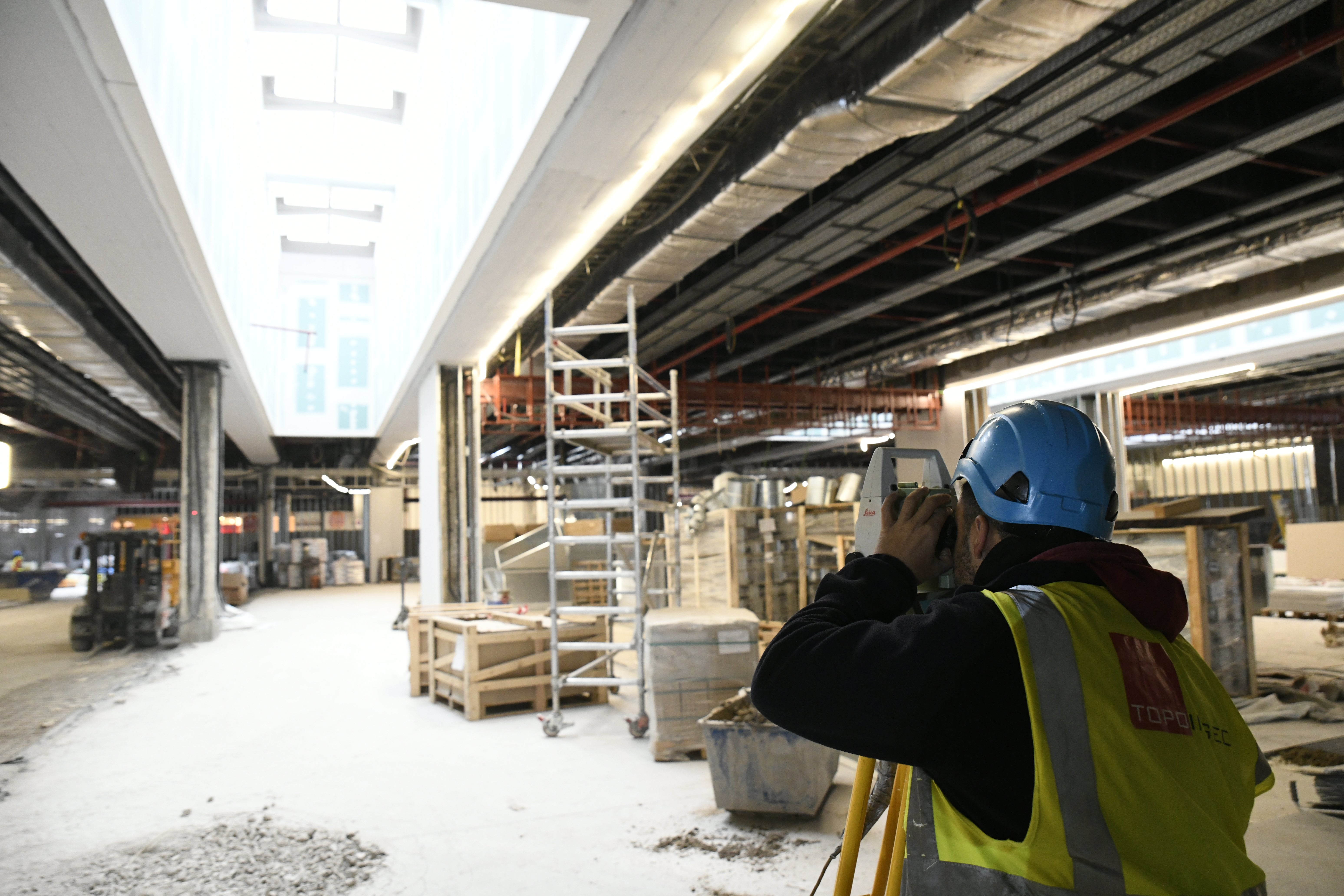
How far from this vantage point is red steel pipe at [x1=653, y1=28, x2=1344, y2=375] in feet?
18.8

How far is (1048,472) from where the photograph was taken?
1599 mm

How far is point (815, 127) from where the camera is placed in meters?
5.55

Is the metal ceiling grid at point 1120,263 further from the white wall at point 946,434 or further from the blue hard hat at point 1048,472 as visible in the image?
the blue hard hat at point 1048,472

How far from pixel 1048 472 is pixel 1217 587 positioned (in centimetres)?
748

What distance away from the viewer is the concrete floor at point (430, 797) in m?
4.13

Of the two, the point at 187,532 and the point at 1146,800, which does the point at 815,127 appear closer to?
the point at 1146,800

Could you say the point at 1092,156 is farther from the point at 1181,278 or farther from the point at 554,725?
the point at 554,725

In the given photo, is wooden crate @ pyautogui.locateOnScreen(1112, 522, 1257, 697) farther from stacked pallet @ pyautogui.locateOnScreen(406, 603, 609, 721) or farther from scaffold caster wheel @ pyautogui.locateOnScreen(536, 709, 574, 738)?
scaffold caster wheel @ pyautogui.locateOnScreen(536, 709, 574, 738)

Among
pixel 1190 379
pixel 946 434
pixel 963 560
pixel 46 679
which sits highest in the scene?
pixel 1190 379

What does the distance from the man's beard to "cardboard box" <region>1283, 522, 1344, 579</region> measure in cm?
1568

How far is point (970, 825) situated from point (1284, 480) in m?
31.0

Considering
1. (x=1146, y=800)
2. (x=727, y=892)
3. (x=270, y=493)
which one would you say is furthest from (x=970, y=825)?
(x=270, y=493)

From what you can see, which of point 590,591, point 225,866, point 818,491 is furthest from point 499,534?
point 225,866

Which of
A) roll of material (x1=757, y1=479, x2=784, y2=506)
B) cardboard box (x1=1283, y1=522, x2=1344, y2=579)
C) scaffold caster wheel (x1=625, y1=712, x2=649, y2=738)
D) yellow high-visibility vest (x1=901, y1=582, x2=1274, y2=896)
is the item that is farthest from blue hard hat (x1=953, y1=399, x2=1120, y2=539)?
cardboard box (x1=1283, y1=522, x2=1344, y2=579)
